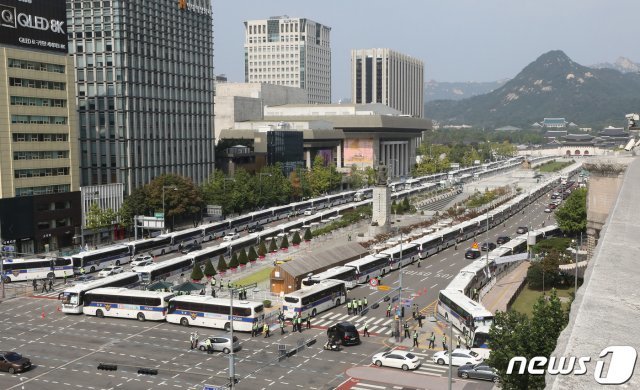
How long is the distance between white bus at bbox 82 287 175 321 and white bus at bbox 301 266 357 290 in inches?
554

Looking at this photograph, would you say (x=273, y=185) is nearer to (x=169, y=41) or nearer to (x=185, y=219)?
A: (x=185, y=219)

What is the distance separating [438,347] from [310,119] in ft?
500

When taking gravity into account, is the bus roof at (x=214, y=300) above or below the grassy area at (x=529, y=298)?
above

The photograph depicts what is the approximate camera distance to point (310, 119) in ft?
651

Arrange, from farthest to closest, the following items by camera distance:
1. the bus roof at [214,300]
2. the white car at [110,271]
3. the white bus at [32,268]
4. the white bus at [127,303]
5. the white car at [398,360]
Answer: the white bus at [32,268] → the white car at [110,271] → the white bus at [127,303] → the bus roof at [214,300] → the white car at [398,360]

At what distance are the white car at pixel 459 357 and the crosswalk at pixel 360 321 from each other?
8.43m

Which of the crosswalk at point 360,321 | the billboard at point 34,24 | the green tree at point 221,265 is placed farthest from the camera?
the billboard at point 34,24

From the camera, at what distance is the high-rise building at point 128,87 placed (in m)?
112

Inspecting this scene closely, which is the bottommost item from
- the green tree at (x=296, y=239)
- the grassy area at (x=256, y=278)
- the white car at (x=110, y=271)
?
the grassy area at (x=256, y=278)

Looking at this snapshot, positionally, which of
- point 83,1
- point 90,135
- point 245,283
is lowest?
point 245,283

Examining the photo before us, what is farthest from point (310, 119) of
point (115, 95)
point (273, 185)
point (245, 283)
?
point (245, 283)

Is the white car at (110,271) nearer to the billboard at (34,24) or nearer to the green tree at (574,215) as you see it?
the billboard at (34,24)

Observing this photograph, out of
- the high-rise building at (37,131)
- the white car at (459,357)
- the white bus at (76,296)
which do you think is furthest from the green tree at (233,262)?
the white car at (459,357)

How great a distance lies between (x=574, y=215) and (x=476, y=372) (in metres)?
56.9
